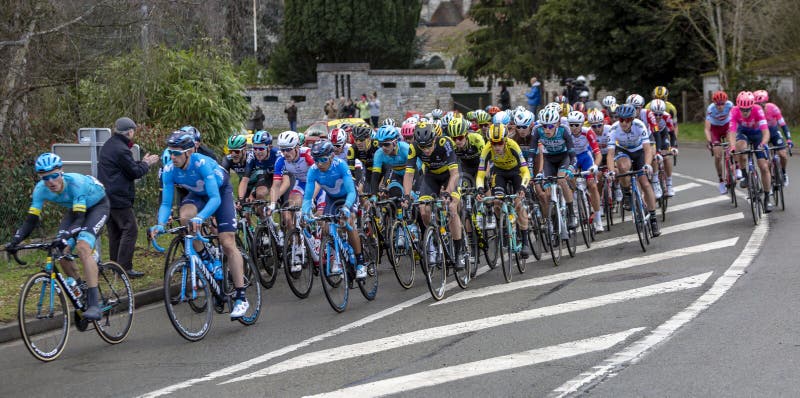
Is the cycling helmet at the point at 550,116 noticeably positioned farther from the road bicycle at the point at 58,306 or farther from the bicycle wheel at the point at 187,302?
the road bicycle at the point at 58,306

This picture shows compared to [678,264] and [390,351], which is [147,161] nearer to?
[390,351]

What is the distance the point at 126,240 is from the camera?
1398 centimetres

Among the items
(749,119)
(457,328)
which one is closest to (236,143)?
(457,328)

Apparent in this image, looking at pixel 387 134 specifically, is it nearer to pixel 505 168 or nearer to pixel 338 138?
pixel 338 138

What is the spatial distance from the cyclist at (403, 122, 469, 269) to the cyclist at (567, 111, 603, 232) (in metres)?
3.11

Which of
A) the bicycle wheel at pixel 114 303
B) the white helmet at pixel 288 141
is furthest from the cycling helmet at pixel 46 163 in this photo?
the white helmet at pixel 288 141

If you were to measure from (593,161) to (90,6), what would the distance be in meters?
8.31

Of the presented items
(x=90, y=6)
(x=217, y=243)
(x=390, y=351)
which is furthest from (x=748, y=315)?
(x=90, y=6)

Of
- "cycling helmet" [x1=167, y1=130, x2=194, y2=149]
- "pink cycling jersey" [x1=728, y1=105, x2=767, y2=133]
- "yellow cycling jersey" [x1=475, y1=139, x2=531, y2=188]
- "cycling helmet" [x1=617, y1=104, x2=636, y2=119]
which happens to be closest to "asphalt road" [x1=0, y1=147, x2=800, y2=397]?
"yellow cycling jersey" [x1=475, y1=139, x2=531, y2=188]

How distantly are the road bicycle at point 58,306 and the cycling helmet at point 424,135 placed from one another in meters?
3.92

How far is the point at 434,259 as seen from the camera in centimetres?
1230

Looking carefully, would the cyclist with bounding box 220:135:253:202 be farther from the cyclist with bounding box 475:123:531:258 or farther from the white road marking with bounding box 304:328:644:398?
the white road marking with bounding box 304:328:644:398

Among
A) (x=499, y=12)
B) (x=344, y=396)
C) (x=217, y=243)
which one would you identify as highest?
(x=499, y=12)

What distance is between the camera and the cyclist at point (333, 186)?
40.2 ft
